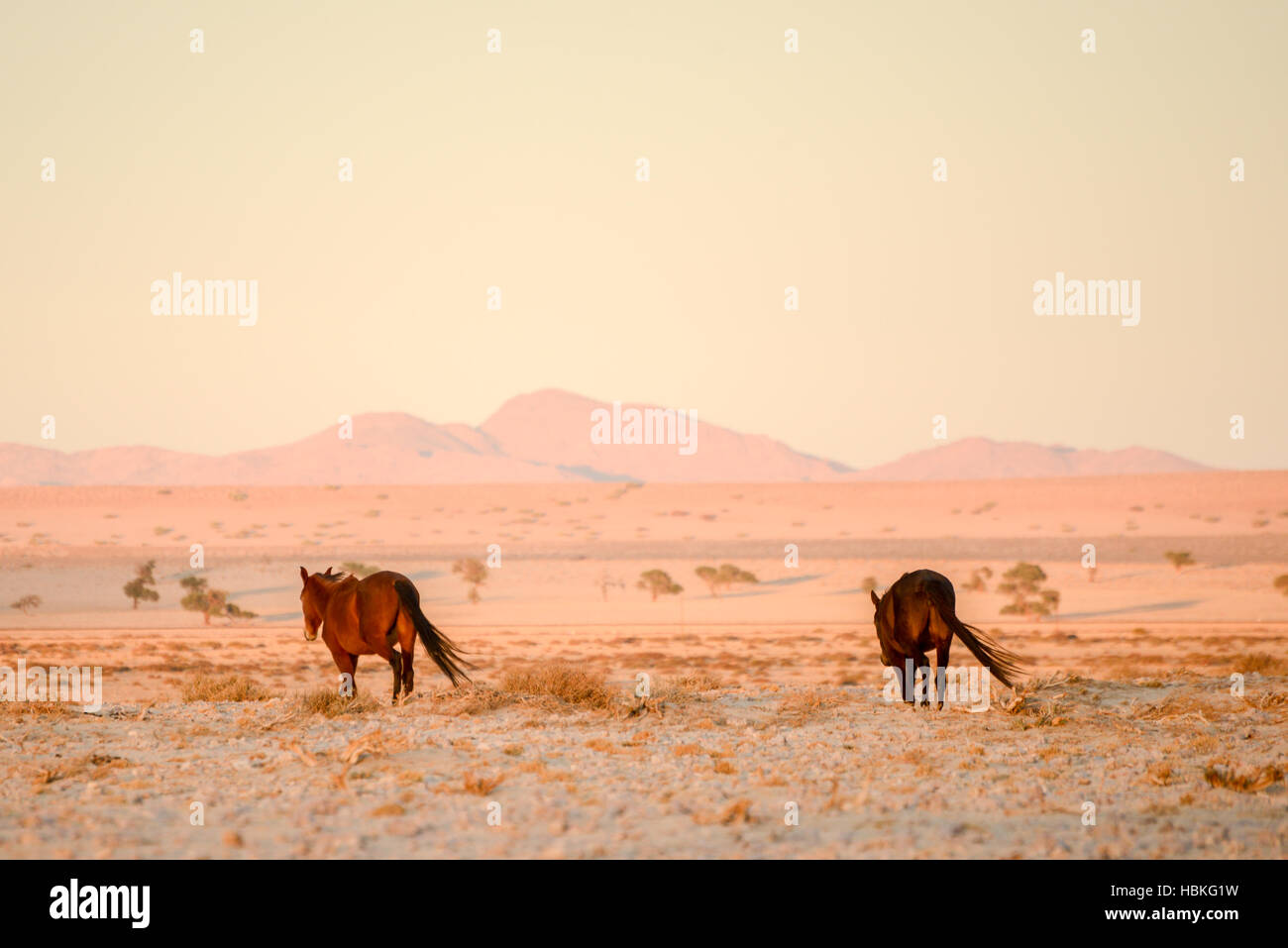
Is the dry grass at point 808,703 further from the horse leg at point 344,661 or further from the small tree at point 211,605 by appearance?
the small tree at point 211,605

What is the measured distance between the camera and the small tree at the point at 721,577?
60750 mm

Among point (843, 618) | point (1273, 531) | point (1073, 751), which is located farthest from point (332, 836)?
point (1273, 531)

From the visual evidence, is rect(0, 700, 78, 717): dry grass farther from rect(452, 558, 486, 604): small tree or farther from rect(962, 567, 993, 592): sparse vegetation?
rect(962, 567, 993, 592): sparse vegetation

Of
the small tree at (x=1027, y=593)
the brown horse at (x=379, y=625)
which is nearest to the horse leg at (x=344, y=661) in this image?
the brown horse at (x=379, y=625)

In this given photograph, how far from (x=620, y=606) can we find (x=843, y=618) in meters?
11.6

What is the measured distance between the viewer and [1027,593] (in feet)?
175

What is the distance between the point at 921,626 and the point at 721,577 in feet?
159

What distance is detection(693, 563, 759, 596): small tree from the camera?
6075 cm

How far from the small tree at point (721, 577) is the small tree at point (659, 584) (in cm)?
163

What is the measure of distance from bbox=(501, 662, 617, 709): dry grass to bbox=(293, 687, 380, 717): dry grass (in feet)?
5.91

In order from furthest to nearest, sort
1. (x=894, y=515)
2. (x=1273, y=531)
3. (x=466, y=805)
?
(x=894, y=515) → (x=1273, y=531) → (x=466, y=805)

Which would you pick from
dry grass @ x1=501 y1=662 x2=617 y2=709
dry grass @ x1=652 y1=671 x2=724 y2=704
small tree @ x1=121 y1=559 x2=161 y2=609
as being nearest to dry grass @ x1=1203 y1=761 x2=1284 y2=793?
dry grass @ x1=652 y1=671 x2=724 y2=704
